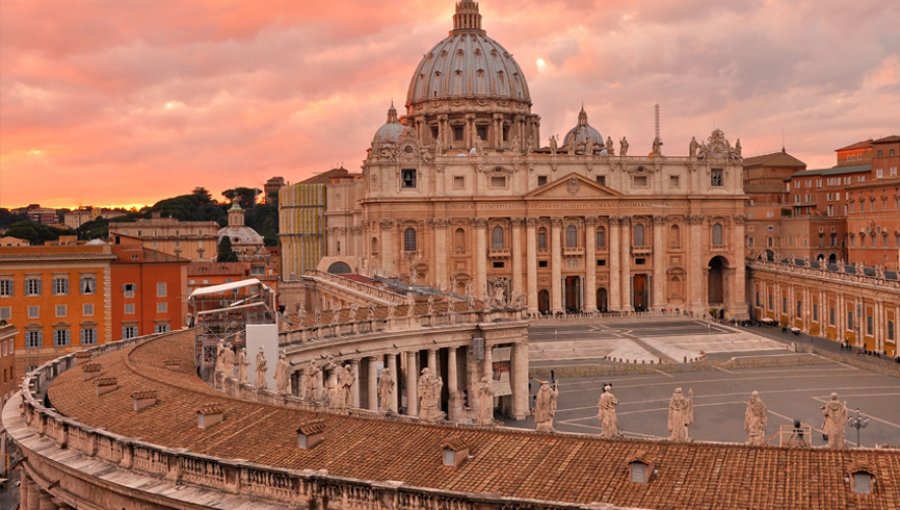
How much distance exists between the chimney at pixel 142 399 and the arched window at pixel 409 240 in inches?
2867

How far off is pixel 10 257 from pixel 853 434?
49.1m

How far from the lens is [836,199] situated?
410ft

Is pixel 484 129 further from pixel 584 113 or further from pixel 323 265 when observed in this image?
pixel 323 265

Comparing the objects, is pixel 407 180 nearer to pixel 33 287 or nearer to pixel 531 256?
pixel 531 256

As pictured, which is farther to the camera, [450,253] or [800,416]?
[450,253]

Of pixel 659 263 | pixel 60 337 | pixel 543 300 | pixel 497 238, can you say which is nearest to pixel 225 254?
pixel 497 238

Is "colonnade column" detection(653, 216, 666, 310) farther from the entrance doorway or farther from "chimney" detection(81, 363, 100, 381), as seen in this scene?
"chimney" detection(81, 363, 100, 381)

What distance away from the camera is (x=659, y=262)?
103875 mm

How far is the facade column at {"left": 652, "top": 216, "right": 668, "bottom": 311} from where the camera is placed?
104m

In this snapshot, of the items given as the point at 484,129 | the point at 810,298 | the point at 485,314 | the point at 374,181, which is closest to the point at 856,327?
the point at 810,298

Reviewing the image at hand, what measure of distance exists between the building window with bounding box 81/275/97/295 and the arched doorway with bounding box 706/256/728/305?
64.3 metres

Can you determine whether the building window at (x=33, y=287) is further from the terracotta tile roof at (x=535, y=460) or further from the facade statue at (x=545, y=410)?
the facade statue at (x=545, y=410)

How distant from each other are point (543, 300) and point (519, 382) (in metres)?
48.3

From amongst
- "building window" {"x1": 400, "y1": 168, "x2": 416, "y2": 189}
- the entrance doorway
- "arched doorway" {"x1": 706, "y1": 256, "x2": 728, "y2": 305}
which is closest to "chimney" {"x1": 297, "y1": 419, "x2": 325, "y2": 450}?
"building window" {"x1": 400, "y1": 168, "x2": 416, "y2": 189}
